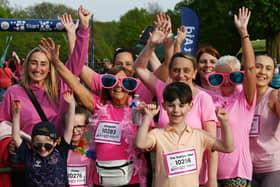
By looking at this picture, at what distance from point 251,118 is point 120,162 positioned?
A: 1.13 meters

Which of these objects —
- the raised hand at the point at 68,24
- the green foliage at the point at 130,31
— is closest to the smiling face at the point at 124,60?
the raised hand at the point at 68,24

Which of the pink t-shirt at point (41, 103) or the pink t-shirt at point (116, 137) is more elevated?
the pink t-shirt at point (41, 103)

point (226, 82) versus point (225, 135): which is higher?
point (226, 82)

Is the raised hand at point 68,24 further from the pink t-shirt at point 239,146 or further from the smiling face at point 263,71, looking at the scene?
the smiling face at point 263,71

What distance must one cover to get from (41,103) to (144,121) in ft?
3.00

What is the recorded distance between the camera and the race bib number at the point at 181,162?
12.3ft

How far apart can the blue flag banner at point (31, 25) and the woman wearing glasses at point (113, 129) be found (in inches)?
558

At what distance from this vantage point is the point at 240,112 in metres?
4.27

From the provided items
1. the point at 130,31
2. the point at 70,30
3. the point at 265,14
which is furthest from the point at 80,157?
the point at 130,31

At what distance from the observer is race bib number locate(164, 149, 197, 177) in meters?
3.75

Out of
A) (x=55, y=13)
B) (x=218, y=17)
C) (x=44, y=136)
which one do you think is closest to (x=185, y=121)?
(x=44, y=136)

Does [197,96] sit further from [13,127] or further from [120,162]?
[13,127]

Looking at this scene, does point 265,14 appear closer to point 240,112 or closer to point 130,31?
point 240,112

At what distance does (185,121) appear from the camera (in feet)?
12.9
